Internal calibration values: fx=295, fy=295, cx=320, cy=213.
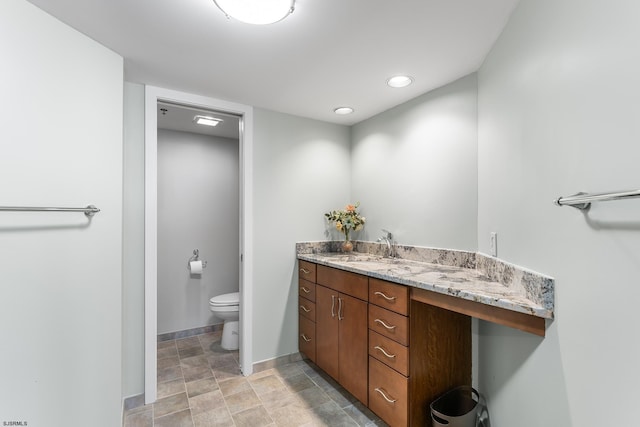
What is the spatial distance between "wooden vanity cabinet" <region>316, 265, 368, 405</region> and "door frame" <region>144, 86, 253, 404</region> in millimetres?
608

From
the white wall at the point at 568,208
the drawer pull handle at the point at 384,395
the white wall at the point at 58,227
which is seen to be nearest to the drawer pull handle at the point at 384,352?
the drawer pull handle at the point at 384,395

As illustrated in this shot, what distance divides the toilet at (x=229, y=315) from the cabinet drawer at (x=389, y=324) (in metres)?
1.57

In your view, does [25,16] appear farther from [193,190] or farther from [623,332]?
[623,332]

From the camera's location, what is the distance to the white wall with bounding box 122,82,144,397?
2.06m

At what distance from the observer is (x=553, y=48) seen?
1069mm

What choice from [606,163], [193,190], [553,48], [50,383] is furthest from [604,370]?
[193,190]

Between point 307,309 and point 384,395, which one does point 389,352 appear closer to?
point 384,395

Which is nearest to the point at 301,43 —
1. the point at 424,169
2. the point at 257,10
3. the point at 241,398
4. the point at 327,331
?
the point at 257,10

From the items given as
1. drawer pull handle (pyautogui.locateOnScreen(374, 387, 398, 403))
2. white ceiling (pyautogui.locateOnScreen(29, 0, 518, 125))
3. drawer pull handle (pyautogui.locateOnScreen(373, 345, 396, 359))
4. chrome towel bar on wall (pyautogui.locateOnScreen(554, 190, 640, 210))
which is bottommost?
drawer pull handle (pyautogui.locateOnScreen(374, 387, 398, 403))

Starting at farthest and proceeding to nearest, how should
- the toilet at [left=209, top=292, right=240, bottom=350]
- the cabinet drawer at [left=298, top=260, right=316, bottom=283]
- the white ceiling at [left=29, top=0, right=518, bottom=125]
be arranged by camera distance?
the toilet at [left=209, top=292, right=240, bottom=350], the cabinet drawer at [left=298, top=260, right=316, bottom=283], the white ceiling at [left=29, top=0, right=518, bottom=125]

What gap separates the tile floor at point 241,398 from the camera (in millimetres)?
1910

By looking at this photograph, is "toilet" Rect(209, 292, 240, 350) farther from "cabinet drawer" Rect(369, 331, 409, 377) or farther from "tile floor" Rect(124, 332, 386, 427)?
"cabinet drawer" Rect(369, 331, 409, 377)

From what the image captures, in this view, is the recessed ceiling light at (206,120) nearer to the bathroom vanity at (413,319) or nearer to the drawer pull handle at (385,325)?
the bathroom vanity at (413,319)

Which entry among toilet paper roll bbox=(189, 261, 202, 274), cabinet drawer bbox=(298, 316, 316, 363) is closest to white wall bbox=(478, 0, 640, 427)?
cabinet drawer bbox=(298, 316, 316, 363)
